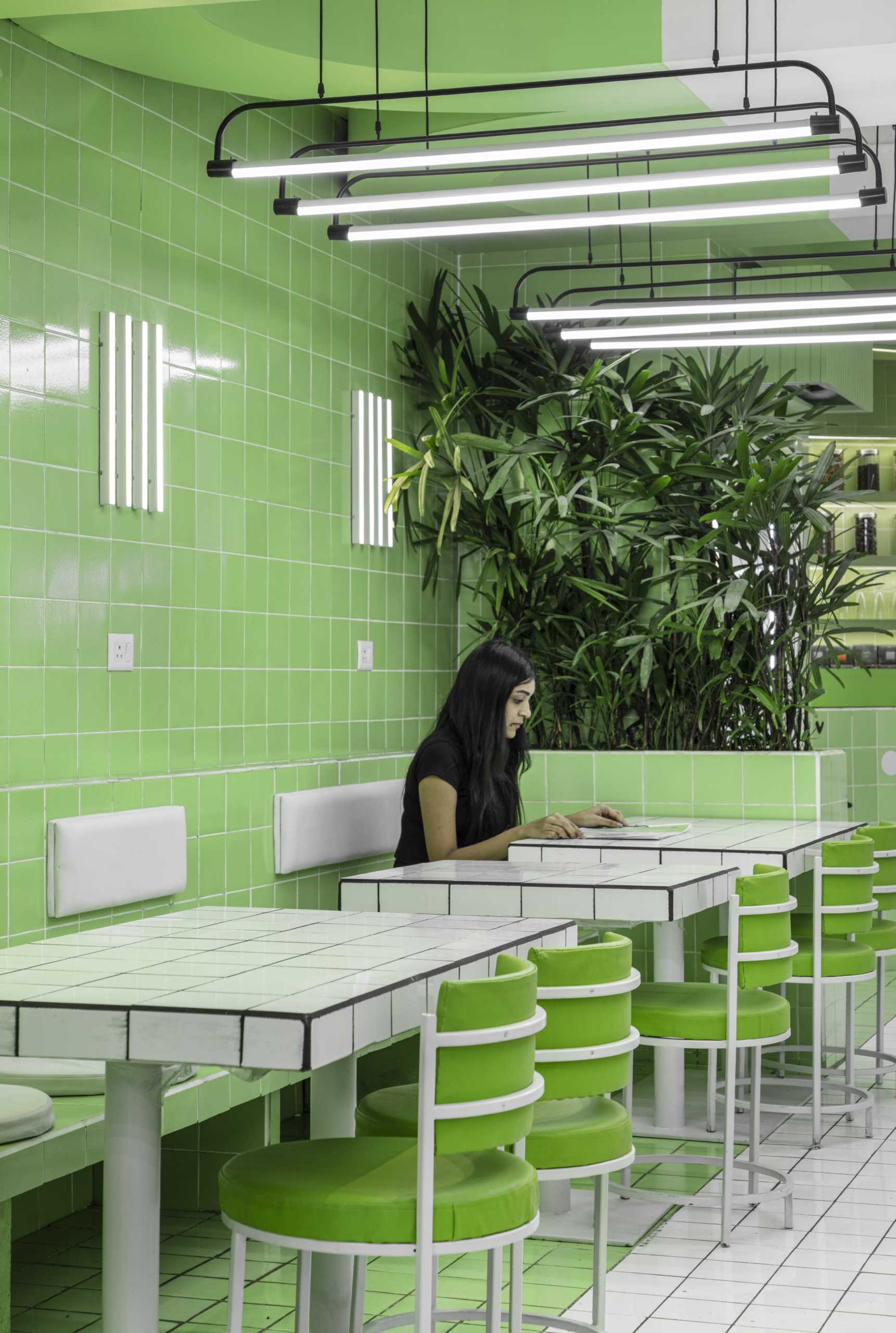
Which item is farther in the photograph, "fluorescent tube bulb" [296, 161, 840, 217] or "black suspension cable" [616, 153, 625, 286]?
"black suspension cable" [616, 153, 625, 286]

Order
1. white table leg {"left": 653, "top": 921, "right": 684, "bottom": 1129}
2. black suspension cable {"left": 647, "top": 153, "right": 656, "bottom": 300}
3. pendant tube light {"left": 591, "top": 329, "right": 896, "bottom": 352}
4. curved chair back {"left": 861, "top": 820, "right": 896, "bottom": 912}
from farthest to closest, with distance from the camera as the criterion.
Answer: black suspension cable {"left": 647, "top": 153, "right": 656, "bottom": 300}, pendant tube light {"left": 591, "top": 329, "right": 896, "bottom": 352}, curved chair back {"left": 861, "top": 820, "right": 896, "bottom": 912}, white table leg {"left": 653, "top": 921, "right": 684, "bottom": 1129}

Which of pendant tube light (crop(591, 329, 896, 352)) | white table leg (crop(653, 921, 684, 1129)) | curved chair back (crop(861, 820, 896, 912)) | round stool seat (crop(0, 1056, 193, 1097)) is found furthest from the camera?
pendant tube light (crop(591, 329, 896, 352))

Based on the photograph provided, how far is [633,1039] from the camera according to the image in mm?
3223

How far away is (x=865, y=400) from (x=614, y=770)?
4527 mm

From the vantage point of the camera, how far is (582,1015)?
3.06 m

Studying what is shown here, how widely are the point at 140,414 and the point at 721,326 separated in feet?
7.34

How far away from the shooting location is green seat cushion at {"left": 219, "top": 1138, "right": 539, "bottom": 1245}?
8.00ft

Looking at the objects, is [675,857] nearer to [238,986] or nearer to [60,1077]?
[60,1077]

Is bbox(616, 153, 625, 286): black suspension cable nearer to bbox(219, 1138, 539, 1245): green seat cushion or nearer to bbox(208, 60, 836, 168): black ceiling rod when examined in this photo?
bbox(208, 60, 836, 168): black ceiling rod

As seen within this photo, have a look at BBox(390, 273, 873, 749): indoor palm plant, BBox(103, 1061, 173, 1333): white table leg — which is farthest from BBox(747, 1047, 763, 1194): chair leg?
BBox(103, 1061, 173, 1333): white table leg

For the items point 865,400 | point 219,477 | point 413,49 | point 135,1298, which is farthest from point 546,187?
point 865,400

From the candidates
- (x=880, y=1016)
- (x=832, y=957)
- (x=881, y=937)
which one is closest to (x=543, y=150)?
(x=832, y=957)

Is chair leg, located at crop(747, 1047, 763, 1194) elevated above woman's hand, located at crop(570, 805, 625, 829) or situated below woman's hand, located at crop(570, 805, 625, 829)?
below

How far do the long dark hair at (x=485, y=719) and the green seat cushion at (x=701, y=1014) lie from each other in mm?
821
